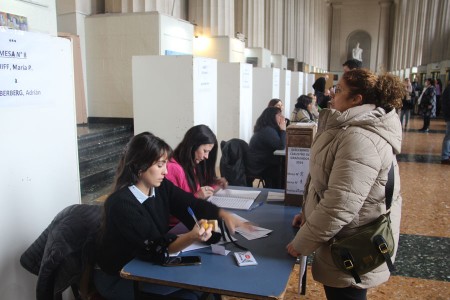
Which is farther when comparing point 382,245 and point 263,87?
point 263,87

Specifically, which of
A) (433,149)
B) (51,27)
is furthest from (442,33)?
(51,27)

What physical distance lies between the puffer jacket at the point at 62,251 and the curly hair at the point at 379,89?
141 cm

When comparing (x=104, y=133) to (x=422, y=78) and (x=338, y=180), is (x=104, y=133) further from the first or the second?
(x=422, y=78)

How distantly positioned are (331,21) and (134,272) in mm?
39854

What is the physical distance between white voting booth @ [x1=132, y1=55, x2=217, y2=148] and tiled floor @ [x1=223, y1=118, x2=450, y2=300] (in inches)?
91.3

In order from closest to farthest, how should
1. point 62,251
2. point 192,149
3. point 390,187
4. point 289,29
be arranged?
point 390,187 < point 62,251 < point 192,149 < point 289,29

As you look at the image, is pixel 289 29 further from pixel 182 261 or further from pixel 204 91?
pixel 182 261

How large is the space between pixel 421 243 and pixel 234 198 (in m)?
2.19

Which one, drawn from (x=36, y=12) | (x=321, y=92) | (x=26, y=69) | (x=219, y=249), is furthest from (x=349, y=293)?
(x=321, y=92)

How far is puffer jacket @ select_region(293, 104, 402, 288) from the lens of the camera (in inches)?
63.8

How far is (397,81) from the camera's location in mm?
1809

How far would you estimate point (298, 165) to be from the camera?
2.39 meters

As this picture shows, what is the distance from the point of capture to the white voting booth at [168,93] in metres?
4.75

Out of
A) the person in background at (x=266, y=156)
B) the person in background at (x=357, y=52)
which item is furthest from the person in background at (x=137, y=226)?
the person in background at (x=357, y=52)
